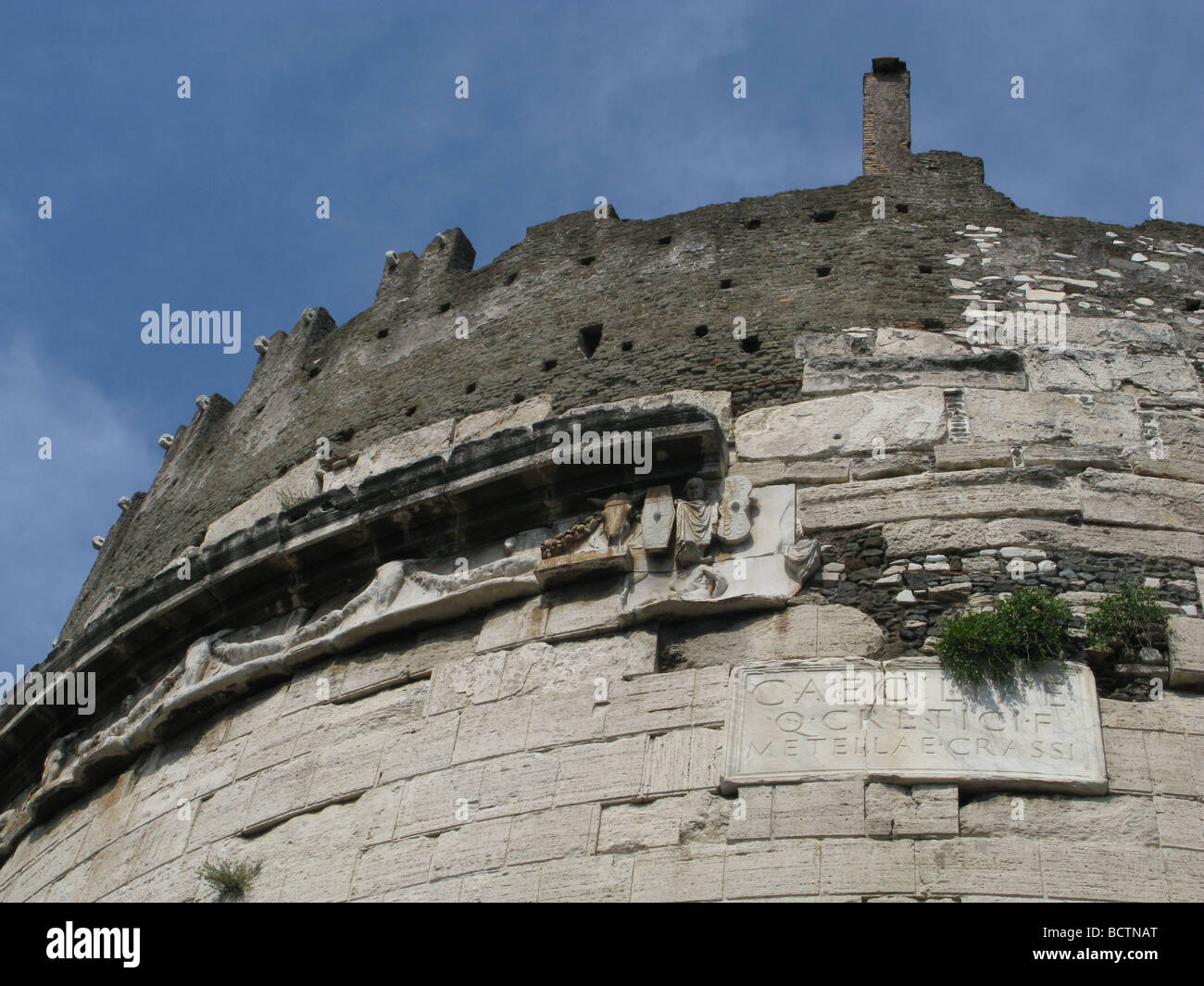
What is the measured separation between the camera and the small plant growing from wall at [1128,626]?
272 inches

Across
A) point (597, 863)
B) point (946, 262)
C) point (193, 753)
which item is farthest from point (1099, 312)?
point (193, 753)

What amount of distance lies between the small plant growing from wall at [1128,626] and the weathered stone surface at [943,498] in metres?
0.75

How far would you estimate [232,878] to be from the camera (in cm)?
730

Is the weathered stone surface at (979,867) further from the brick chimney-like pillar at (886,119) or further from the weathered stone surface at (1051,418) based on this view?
the brick chimney-like pillar at (886,119)

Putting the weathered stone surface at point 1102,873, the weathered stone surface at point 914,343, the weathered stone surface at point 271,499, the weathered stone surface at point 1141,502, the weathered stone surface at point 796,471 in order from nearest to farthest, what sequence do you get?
1. the weathered stone surface at point 1102,873
2. the weathered stone surface at point 1141,502
3. the weathered stone surface at point 796,471
4. the weathered stone surface at point 914,343
5. the weathered stone surface at point 271,499

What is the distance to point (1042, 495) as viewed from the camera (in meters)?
7.79

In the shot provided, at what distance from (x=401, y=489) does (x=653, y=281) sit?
2.46m

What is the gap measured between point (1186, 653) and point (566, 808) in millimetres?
2527

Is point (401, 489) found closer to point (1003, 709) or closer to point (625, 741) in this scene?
point (625, 741)

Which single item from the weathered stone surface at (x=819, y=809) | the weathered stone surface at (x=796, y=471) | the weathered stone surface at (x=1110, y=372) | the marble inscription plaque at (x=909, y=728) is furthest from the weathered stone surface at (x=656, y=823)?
the weathered stone surface at (x=1110, y=372)

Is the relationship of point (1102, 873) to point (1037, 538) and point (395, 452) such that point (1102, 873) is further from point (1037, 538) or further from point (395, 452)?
point (395, 452)

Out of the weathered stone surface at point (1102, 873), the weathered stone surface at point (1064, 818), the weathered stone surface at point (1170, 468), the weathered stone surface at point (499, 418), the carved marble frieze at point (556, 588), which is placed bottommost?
the weathered stone surface at point (1102, 873)
